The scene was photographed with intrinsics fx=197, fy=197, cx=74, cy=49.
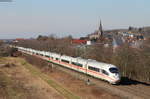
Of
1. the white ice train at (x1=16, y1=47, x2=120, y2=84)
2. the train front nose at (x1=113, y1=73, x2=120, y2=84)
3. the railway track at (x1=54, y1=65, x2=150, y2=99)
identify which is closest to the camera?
the railway track at (x1=54, y1=65, x2=150, y2=99)

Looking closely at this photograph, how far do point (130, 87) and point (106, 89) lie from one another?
3.57 metres

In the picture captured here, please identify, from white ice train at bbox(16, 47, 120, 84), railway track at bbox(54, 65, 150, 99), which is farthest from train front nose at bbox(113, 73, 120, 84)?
railway track at bbox(54, 65, 150, 99)

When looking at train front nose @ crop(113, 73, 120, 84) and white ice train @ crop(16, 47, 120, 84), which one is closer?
train front nose @ crop(113, 73, 120, 84)

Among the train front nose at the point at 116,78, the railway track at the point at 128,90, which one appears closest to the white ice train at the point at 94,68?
the train front nose at the point at 116,78

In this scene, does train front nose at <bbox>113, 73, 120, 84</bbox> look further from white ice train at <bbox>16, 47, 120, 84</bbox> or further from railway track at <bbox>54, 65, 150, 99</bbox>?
railway track at <bbox>54, 65, 150, 99</bbox>

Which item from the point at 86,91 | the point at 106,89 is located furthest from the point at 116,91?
the point at 86,91

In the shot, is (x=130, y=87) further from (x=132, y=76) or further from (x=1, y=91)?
(x=1, y=91)

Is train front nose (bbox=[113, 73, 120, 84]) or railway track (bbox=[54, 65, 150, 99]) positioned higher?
train front nose (bbox=[113, 73, 120, 84])

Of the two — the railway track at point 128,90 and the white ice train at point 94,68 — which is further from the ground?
the white ice train at point 94,68

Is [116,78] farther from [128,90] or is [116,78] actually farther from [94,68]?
[94,68]

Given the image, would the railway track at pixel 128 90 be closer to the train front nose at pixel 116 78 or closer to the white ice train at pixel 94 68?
the train front nose at pixel 116 78

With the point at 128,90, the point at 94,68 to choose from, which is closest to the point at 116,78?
the point at 128,90

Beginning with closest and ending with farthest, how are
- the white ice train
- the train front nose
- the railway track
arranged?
the railway track
the train front nose
the white ice train

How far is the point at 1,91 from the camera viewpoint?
33.8 m
